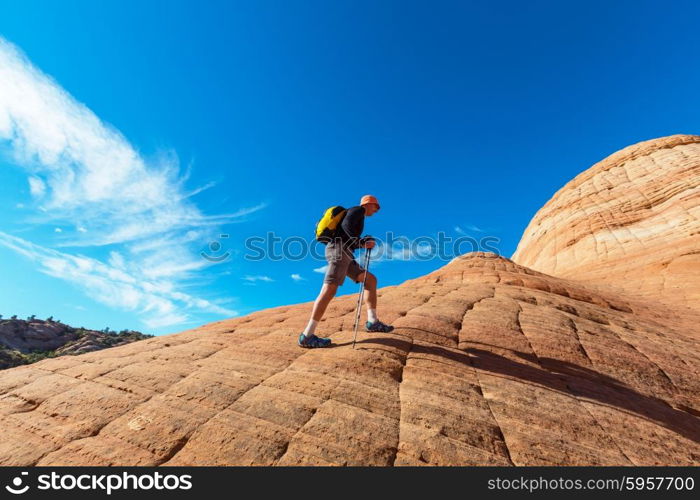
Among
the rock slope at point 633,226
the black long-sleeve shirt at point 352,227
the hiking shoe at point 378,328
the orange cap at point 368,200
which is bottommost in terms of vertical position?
the hiking shoe at point 378,328

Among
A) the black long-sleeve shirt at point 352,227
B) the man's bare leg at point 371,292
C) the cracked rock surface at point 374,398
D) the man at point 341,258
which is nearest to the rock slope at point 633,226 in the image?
the cracked rock surface at point 374,398

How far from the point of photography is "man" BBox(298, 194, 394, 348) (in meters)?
6.53

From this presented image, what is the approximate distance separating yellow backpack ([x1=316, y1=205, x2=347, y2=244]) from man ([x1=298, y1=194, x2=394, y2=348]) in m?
0.10

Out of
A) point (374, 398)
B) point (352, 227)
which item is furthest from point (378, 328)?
point (374, 398)

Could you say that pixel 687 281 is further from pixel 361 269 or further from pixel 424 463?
pixel 424 463

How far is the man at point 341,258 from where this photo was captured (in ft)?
21.4

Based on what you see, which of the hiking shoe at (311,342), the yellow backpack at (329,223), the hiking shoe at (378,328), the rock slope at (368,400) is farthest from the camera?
the hiking shoe at (378,328)

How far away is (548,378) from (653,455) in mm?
1976

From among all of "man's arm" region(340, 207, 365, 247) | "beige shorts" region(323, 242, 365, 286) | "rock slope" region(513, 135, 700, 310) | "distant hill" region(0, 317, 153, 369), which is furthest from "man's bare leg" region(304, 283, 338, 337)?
"distant hill" region(0, 317, 153, 369)

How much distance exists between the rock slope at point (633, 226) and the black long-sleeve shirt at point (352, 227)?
1961 cm

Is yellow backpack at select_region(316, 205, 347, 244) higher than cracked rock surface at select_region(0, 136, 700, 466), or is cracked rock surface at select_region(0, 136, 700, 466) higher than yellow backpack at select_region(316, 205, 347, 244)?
yellow backpack at select_region(316, 205, 347, 244)

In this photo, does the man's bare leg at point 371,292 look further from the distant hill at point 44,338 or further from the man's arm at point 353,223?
the distant hill at point 44,338

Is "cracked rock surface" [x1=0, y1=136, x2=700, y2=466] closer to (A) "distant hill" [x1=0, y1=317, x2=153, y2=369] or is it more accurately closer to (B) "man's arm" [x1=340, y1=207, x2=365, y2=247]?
(B) "man's arm" [x1=340, y1=207, x2=365, y2=247]
